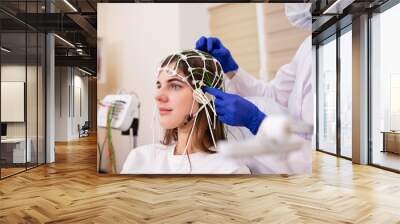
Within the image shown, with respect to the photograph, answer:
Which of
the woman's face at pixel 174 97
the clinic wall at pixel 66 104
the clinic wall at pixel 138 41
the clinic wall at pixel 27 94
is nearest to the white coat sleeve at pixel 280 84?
the woman's face at pixel 174 97

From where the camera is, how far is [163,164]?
501 centimetres

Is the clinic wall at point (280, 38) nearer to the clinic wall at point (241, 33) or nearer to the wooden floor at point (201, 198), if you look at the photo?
the clinic wall at point (241, 33)

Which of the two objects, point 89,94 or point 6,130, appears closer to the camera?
point 6,130

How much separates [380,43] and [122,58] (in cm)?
435

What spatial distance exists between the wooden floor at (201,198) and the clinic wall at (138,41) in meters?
0.75

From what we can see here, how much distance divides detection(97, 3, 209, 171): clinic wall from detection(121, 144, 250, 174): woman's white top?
118 mm

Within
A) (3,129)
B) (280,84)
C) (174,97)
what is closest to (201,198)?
(280,84)

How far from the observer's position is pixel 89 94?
18.2m

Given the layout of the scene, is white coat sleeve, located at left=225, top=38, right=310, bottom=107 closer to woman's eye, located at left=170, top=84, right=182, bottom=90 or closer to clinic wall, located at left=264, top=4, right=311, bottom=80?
clinic wall, located at left=264, top=4, right=311, bottom=80

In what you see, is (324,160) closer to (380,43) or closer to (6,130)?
(380,43)

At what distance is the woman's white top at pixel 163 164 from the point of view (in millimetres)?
4805

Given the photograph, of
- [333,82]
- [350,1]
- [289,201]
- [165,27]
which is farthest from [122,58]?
[333,82]

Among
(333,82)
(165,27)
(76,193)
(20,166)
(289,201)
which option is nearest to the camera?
(289,201)

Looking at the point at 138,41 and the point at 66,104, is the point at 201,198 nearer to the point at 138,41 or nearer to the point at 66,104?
the point at 138,41
